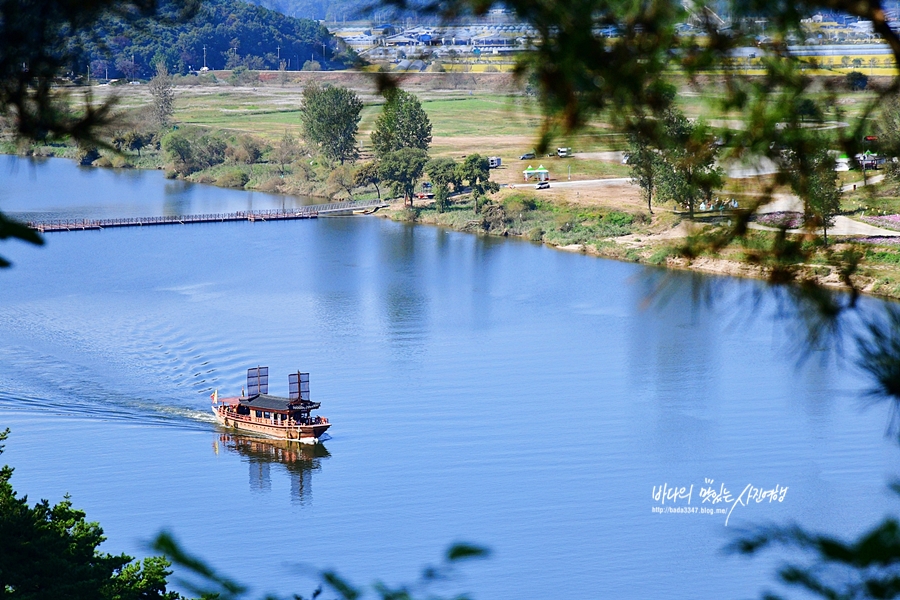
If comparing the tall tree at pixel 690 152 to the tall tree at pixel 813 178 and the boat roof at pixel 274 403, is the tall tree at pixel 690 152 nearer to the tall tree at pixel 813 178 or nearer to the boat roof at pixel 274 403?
the tall tree at pixel 813 178

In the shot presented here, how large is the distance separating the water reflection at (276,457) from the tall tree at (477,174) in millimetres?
14249

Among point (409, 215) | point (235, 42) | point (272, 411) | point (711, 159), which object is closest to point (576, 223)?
point (409, 215)

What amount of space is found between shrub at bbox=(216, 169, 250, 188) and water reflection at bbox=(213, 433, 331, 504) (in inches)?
842

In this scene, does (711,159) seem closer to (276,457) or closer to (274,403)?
(276,457)

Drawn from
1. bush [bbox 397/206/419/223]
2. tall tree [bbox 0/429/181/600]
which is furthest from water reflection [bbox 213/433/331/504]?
bush [bbox 397/206/419/223]

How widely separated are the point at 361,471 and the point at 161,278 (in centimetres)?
960

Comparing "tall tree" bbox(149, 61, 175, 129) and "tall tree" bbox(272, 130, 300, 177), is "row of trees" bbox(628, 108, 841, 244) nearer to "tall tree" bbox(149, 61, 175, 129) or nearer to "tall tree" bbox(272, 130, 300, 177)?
"tall tree" bbox(272, 130, 300, 177)

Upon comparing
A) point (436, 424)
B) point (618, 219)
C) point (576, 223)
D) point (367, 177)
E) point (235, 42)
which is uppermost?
point (235, 42)

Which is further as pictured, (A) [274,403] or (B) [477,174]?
(B) [477,174]

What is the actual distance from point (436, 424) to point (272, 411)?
251 centimetres

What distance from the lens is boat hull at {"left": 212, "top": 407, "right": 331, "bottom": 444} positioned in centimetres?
1371

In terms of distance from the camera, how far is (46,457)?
41.0 feet

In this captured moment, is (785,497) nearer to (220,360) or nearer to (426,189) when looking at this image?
(220,360)

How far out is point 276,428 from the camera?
14594 millimetres
